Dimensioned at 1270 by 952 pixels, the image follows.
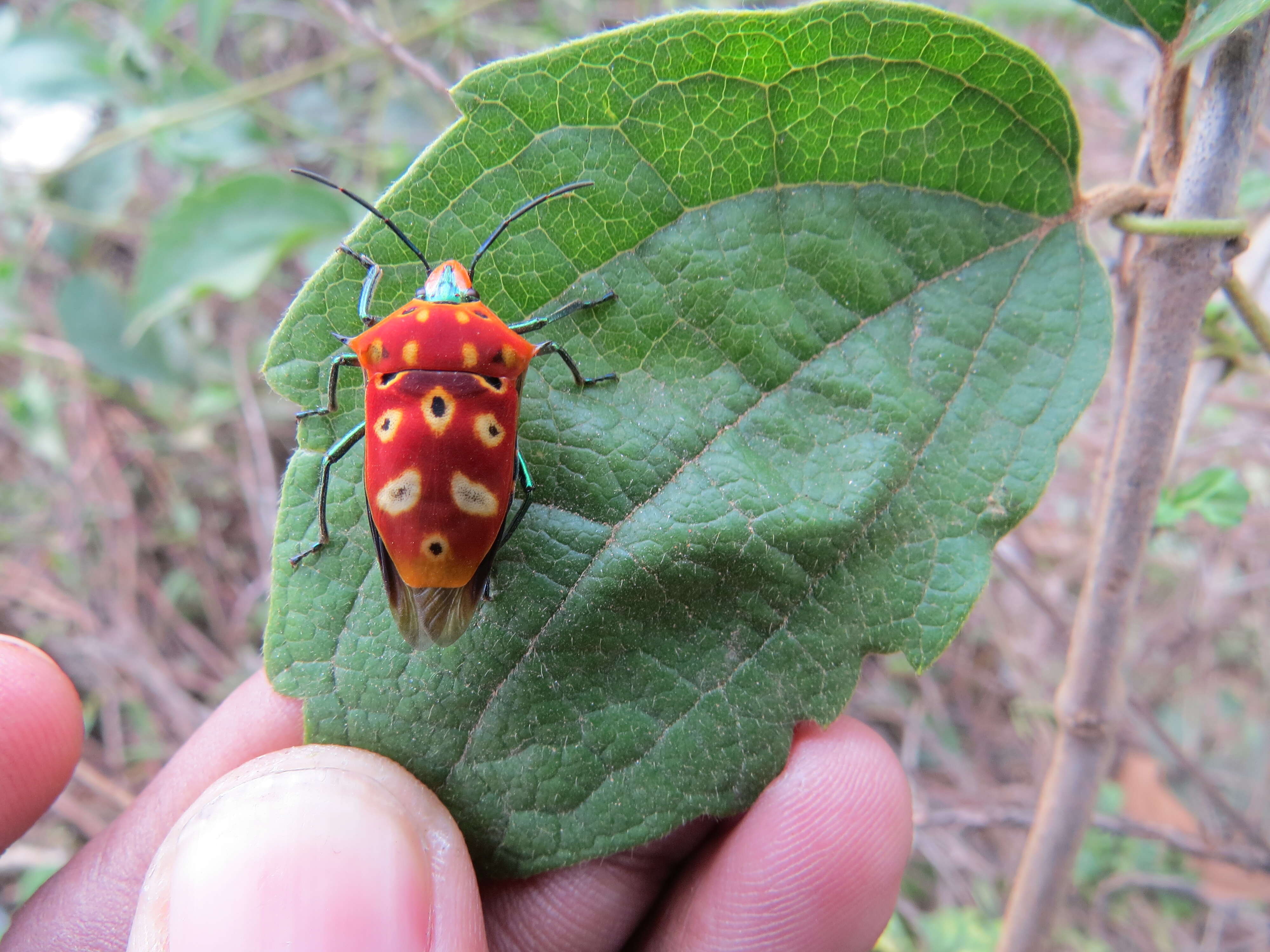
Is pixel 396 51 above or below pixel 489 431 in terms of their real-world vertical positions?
above

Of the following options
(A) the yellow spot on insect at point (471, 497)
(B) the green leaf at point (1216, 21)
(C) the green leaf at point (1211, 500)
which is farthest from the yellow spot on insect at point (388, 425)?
(C) the green leaf at point (1211, 500)

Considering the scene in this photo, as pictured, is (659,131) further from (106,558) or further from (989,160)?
(106,558)

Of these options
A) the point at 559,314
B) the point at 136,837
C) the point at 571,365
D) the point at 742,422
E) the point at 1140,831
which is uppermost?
the point at 559,314

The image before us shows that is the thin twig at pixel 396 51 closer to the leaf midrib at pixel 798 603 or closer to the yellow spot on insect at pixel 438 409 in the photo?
the yellow spot on insect at pixel 438 409

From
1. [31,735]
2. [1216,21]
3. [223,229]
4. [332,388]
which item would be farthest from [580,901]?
[223,229]

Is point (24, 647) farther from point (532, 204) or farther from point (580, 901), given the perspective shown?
point (532, 204)

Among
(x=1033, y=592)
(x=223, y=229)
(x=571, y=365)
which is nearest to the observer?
(x=571, y=365)

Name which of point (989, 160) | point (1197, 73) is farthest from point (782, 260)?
point (1197, 73)
